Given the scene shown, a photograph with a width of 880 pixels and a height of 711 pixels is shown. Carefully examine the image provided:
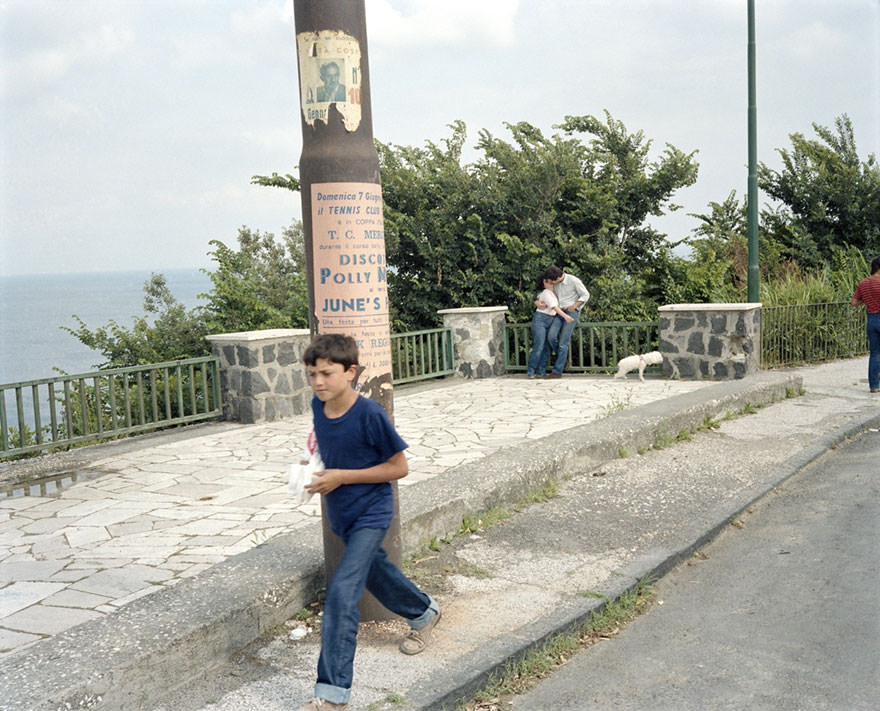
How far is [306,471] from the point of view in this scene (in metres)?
3.60

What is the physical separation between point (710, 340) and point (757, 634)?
8.52 m

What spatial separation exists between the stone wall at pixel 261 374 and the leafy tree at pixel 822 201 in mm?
15464

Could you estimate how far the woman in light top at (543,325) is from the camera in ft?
42.9

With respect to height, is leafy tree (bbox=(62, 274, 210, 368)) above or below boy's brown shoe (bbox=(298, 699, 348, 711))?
above

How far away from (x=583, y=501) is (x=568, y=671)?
2583mm

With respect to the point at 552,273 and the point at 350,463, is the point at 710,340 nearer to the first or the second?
the point at 552,273

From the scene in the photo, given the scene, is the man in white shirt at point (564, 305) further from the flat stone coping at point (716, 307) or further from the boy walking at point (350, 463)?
the boy walking at point (350, 463)

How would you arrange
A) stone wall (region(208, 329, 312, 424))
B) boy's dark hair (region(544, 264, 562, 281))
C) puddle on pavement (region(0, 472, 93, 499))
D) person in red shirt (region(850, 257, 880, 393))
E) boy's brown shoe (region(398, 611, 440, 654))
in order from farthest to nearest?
boy's dark hair (region(544, 264, 562, 281)) < person in red shirt (region(850, 257, 880, 393)) < stone wall (region(208, 329, 312, 424)) < puddle on pavement (region(0, 472, 93, 499)) < boy's brown shoe (region(398, 611, 440, 654))

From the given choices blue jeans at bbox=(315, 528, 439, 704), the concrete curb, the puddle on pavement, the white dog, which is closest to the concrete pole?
blue jeans at bbox=(315, 528, 439, 704)

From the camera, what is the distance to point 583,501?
6508mm

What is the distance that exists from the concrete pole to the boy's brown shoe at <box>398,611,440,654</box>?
1.69ft

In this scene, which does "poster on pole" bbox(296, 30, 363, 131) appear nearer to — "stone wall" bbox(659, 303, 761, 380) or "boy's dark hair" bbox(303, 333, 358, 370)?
"boy's dark hair" bbox(303, 333, 358, 370)

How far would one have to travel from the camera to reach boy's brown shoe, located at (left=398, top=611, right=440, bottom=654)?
3947 millimetres

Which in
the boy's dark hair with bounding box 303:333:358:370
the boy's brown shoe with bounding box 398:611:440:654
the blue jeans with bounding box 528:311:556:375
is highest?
the boy's dark hair with bounding box 303:333:358:370
